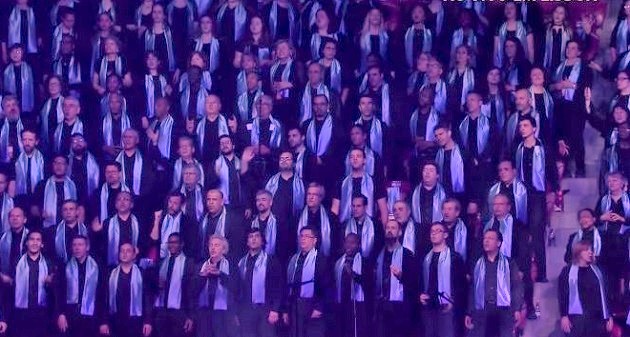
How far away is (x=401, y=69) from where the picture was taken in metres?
16.0

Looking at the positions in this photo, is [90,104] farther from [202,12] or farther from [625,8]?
[625,8]

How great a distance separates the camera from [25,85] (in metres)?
16.1

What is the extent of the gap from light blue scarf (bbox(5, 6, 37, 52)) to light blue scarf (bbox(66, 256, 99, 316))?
3.09 metres

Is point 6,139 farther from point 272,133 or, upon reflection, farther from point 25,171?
point 272,133

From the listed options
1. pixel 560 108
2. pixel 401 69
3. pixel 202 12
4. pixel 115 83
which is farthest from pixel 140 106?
pixel 560 108

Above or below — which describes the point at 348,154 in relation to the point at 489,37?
below

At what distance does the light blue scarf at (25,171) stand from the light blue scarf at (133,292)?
1.44m

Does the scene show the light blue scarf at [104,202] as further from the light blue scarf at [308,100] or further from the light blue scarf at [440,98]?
the light blue scarf at [440,98]

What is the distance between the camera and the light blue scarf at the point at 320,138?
1504 cm

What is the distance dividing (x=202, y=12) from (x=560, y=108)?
371 centimetres

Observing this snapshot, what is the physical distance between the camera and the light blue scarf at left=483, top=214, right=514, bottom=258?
46.0 feet

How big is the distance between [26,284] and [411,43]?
14.2 feet

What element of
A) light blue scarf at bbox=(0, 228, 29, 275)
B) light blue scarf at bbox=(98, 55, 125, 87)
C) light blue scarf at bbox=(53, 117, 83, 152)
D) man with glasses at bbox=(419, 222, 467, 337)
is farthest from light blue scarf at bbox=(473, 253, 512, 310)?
light blue scarf at bbox=(98, 55, 125, 87)

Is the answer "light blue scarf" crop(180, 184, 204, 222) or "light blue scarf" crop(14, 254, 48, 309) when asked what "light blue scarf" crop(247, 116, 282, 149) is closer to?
"light blue scarf" crop(180, 184, 204, 222)
